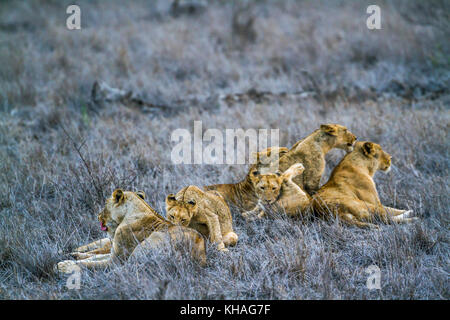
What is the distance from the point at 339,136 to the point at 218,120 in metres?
3.50

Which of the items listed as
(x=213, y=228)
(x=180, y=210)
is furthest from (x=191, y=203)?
(x=213, y=228)

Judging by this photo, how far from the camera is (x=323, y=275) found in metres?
3.68

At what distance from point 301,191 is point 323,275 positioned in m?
1.15

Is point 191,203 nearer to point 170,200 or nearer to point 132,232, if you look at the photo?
point 170,200

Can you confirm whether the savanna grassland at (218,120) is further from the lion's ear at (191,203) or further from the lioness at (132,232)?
the lion's ear at (191,203)

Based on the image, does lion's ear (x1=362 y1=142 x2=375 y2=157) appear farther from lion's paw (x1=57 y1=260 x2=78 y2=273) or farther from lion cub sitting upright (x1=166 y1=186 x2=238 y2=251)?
lion's paw (x1=57 y1=260 x2=78 y2=273)

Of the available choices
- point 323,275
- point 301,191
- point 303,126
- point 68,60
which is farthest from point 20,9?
point 323,275

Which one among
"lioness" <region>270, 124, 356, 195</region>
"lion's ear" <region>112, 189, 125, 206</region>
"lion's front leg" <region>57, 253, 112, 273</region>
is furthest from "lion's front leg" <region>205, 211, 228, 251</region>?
"lioness" <region>270, 124, 356, 195</region>

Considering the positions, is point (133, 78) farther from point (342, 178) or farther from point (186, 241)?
point (186, 241)

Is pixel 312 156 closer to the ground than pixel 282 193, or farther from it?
farther from it

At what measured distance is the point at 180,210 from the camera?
156 inches

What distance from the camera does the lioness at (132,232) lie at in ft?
12.1

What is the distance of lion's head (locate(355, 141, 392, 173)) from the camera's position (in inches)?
199

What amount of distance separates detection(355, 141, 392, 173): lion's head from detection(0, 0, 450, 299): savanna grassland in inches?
15.7
